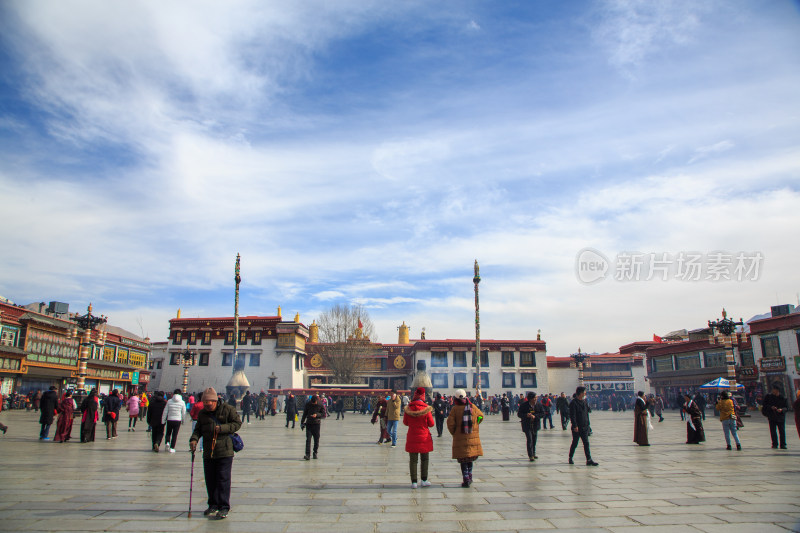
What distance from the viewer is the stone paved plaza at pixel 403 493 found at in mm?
5758

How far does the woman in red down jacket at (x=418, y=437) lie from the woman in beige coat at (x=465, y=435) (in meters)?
0.40

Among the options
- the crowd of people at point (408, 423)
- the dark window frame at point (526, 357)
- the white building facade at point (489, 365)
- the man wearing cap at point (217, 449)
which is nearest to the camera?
the man wearing cap at point (217, 449)

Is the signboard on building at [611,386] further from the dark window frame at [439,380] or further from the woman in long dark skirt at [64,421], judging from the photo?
the woman in long dark skirt at [64,421]

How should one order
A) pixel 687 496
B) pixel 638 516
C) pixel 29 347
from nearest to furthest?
pixel 638 516 → pixel 687 496 → pixel 29 347

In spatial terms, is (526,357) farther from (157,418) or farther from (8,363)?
(157,418)

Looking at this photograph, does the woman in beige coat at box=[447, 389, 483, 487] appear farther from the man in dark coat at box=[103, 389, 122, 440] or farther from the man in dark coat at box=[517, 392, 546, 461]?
the man in dark coat at box=[103, 389, 122, 440]

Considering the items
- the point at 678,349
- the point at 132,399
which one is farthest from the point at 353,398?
the point at 678,349

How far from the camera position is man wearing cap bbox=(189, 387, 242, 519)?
20.3ft

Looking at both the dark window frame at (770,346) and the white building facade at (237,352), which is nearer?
the dark window frame at (770,346)

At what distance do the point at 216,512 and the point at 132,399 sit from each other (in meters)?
15.0

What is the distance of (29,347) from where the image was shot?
3456 cm

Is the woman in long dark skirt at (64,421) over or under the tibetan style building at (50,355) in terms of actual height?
under

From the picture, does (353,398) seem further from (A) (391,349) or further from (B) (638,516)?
(B) (638,516)

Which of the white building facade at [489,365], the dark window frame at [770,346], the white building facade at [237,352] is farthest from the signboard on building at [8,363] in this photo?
the dark window frame at [770,346]
